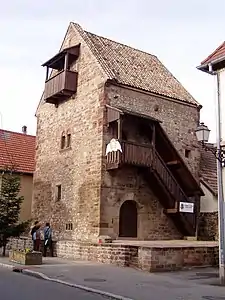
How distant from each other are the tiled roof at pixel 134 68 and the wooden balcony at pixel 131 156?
3.97 m

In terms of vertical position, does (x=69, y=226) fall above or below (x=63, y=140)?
below

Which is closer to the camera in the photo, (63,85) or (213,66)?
(213,66)

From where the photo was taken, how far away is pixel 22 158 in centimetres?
3372

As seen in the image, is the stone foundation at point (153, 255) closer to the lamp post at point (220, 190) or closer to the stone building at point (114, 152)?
the stone building at point (114, 152)

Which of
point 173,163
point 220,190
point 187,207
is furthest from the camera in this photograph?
point 173,163

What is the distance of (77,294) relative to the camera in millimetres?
10828

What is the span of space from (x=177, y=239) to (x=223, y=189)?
37.0ft

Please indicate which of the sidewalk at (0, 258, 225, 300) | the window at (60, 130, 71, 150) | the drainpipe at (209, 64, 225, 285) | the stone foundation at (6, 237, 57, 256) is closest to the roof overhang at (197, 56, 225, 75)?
the drainpipe at (209, 64, 225, 285)

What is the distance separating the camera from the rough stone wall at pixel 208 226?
2494 cm

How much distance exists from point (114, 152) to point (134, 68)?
713 cm

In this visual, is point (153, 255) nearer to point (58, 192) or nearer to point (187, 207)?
point (187, 207)

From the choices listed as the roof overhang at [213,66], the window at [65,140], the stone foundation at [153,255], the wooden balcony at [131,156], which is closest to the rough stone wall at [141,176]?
the wooden balcony at [131,156]

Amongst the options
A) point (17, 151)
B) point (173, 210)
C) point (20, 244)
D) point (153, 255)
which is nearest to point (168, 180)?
point (173, 210)

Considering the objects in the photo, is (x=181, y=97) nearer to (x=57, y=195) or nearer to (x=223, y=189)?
(x=57, y=195)
